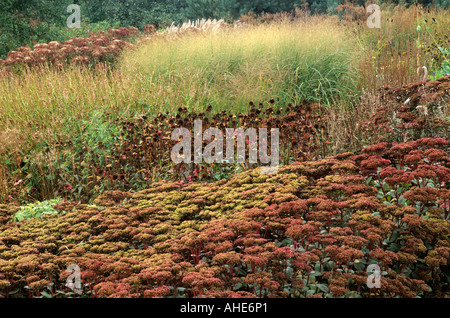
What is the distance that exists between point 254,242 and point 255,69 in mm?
5563

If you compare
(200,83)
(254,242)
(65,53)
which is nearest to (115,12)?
(65,53)

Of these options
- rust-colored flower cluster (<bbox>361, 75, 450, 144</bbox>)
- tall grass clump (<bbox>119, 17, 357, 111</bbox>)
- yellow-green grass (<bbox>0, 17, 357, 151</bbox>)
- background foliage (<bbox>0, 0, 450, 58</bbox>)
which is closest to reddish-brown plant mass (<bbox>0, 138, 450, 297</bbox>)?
rust-colored flower cluster (<bbox>361, 75, 450, 144</bbox>)

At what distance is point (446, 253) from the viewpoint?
2.67m

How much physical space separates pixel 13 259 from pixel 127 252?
0.75 meters

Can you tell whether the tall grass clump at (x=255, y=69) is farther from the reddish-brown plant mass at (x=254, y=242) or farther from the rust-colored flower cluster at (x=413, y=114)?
the reddish-brown plant mass at (x=254, y=242)

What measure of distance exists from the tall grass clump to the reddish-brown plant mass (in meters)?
3.48

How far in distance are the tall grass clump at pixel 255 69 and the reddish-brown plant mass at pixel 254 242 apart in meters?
3.48

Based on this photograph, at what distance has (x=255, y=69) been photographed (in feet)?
26.0

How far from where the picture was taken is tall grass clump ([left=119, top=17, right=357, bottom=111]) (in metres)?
7.48

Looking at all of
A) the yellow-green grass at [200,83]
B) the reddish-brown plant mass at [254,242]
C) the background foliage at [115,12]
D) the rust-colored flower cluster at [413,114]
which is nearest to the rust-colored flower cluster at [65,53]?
the background foliage at [115,12]

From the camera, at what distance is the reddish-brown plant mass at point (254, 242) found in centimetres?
255

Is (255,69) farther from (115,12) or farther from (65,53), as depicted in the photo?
(115,12)
